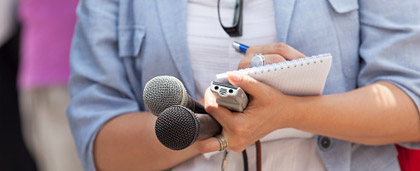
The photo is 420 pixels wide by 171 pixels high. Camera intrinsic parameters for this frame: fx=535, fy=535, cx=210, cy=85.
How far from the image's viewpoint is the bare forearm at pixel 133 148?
136 centimetres

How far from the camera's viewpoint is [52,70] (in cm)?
217

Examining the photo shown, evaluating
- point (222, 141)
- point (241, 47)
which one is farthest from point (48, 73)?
point (222, 141)

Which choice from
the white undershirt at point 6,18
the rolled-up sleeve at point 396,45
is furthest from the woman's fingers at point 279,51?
the white undershirt at point 6,18

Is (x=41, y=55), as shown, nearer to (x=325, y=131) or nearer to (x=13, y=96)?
(x=13, y=96)

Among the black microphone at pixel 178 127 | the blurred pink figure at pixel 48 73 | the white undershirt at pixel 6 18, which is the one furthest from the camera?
the white undershirt at pixel 6 18

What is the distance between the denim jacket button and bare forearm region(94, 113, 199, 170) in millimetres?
314

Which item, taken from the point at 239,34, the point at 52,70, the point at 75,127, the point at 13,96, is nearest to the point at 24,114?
the point at 13,96

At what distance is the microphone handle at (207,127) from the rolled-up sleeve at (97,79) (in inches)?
17.7

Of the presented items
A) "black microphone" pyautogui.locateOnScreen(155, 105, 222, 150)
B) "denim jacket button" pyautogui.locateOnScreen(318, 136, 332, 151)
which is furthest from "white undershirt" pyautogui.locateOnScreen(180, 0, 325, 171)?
"black microphone" pyautogui.locateOnScreen(155, 105, 222, 150)

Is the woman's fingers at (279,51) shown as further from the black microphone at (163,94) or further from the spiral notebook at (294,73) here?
the black microphone at (163,94)

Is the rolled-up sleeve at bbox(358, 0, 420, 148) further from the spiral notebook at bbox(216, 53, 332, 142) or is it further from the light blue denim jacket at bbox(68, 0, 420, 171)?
the spiral notebook at bbox(216, 53, 332, 142)

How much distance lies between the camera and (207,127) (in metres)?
0.99

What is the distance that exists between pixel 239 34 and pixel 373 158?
1.55 ft

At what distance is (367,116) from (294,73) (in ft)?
0.99
